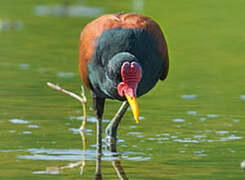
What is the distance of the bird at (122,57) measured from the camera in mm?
8367

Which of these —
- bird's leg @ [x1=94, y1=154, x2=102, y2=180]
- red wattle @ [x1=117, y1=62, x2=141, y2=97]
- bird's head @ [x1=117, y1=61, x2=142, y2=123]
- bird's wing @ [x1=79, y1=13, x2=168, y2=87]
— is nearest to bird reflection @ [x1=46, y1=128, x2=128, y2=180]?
bird's leg @ [x1=94, y1=154, x2=102, y2=180]

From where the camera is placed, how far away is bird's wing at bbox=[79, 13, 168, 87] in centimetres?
898

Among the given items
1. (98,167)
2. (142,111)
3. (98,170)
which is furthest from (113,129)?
(98,170)

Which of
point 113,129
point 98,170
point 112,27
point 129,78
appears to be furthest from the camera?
point 113,129

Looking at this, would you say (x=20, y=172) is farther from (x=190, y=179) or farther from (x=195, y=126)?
(x=195, y=126)

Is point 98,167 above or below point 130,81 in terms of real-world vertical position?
below

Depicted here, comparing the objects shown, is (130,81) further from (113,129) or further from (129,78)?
(113,129)

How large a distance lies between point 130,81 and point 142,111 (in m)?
2.62

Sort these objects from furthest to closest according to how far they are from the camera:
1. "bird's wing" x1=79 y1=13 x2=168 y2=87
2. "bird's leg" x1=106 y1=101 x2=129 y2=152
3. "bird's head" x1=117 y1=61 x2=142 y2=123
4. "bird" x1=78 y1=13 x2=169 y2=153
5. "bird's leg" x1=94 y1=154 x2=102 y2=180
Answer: "bird's leg" x1=106 y1=101 x2=129 y2=152 < "bird's wing" x1=79 y1=13 x2=168 y2=87 < "bird" x1=78 y1=13 x2=169 y2=153 < "bird's head" x1=117 y1=61 x2=142 y2=123 < "bird's leg" x1=94 y1=154 x2=102 y2=180

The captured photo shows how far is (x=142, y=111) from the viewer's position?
35.9ft

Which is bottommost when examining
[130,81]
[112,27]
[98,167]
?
[98,167]

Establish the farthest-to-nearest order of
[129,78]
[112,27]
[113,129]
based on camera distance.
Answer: [113,129]
[112,27]
[129,78]

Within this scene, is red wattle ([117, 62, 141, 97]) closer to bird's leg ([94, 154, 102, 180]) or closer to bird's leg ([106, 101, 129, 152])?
bird's leg ([94, 154, 102, 180])

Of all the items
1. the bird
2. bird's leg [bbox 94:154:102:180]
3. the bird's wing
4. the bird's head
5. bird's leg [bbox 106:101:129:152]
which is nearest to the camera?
bird's leg [bbox 94:154:102:180]
